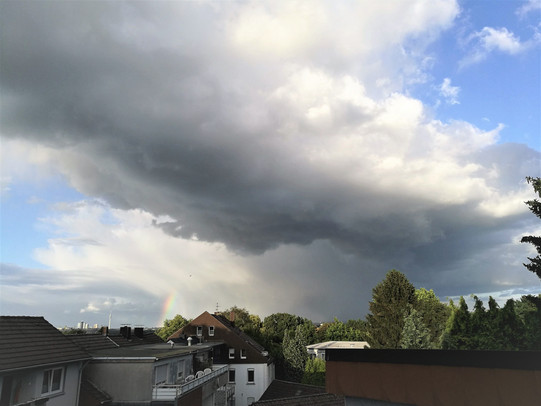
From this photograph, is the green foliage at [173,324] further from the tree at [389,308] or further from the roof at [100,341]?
the tree at [389,308]

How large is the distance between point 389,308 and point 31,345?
45.4 meters

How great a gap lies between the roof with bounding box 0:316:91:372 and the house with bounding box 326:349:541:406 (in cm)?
2112

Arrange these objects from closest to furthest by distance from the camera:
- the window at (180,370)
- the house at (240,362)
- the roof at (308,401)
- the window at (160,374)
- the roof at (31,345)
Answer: the roof at (31,345) < the window at (160,374) < the roof at (308,401) < the window at (180,370) < the house at (240,362)

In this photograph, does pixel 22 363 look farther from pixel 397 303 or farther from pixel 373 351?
pixel 397 303

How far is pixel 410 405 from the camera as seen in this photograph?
555 cm

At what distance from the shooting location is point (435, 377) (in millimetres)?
5289

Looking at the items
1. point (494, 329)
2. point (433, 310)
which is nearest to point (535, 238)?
point (494, 329)

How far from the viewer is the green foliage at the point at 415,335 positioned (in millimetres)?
44031

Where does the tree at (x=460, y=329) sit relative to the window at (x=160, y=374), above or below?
above

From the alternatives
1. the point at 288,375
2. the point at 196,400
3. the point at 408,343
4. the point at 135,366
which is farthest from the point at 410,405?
the point at 288,375

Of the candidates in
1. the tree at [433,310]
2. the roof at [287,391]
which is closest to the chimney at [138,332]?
the roof at [287,391]

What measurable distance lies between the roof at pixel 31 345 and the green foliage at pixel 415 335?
37.2 m

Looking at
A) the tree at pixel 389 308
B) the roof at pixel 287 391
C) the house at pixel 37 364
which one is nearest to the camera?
the house at pixel 37 364

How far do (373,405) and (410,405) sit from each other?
0.75 metres
